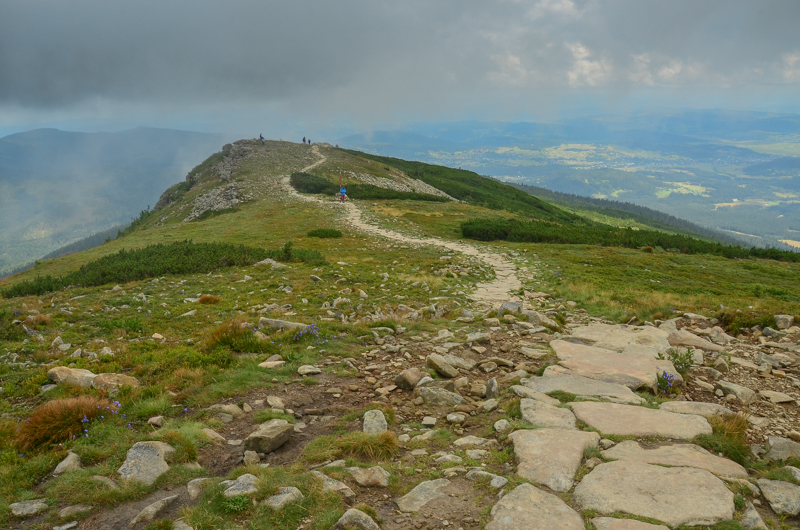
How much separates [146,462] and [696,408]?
339 inches

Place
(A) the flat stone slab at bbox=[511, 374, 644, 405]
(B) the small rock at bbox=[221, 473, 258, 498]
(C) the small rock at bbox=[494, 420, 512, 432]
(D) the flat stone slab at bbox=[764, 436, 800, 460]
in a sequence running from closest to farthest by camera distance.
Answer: (B) the small rock at bbox=[221, 473, 258, 498] < (D) the flat stone slab at bbox=[764, 436, 800, 460] < (C) the small rock at bbox=[494, 420, 512, 432] < (A) the flat stone slab at bbox=[511, 374, 644, 405]

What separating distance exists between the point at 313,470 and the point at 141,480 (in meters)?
2.18

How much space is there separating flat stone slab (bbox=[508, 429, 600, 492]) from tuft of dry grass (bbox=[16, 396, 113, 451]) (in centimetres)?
670

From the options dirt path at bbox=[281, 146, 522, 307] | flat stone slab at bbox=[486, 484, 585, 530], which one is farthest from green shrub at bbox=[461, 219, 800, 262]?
flat stone slab at bbox=[486, 484, 585, 530]

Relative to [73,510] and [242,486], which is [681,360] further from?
[73,510]

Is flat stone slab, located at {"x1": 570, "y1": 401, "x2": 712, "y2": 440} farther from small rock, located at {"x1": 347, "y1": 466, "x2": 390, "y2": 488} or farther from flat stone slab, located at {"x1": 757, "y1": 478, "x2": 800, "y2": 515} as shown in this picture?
small rock, located at {"x1": 347, "y1": 466, "x2": 390, "y2": 488}

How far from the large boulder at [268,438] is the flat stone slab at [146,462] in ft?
3.42

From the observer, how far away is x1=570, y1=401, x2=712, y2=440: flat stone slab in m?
6.04

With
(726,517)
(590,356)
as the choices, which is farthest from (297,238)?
(726,517)

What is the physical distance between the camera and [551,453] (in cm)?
543

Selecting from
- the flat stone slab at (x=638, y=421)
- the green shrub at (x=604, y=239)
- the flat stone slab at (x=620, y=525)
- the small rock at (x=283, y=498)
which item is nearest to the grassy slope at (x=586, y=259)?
the green shrub at (x=604, y=239)

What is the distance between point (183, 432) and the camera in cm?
595

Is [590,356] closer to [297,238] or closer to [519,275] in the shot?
[519,275]

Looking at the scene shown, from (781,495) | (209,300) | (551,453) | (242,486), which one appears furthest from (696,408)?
(209,300)
